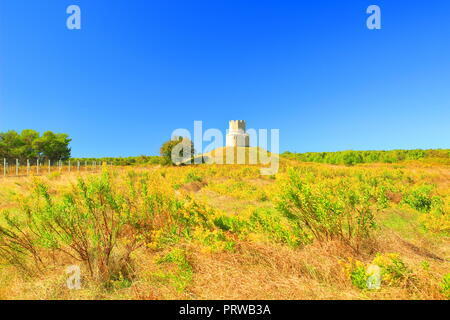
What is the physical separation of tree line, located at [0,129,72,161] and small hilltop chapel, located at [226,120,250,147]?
31.1 meters

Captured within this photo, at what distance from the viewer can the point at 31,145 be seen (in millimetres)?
42688

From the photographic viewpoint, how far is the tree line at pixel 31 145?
133 ft

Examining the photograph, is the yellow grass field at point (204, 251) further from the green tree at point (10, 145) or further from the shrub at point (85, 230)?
the green tree at point (10, 145)

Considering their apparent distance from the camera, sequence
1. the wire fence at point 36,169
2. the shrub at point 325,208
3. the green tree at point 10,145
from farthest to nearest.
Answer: the green tree at point 10,145 < the wire fence at point 36,169 < the shrub at point 325,208

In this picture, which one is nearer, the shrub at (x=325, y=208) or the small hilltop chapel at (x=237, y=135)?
the shrub at (x=325, y=208)

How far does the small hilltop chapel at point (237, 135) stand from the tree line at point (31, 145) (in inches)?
1224

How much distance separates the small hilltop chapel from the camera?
157 ft

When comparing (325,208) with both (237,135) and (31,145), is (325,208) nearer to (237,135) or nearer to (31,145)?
(237,135)

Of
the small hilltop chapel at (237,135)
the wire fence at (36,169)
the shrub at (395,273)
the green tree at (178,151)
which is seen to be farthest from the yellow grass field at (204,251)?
the small hilltop chapel at (237,135)

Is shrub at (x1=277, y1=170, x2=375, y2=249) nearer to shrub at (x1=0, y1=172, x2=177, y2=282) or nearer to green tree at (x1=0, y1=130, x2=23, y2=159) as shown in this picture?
shrub at (x1=0, y1=172, x2=177, y2=282)

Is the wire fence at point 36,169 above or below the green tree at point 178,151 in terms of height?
below
